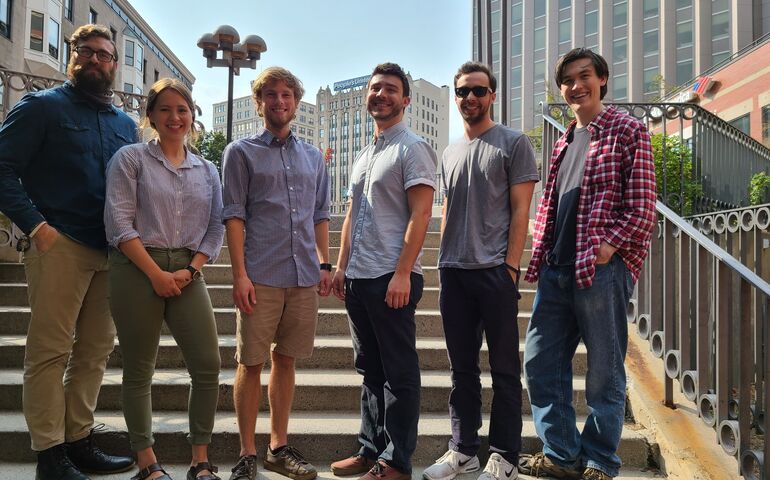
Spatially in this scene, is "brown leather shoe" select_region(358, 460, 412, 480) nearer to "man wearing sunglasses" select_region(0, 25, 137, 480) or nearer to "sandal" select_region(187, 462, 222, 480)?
"sandal" select_region(187, 462, 222, 480)

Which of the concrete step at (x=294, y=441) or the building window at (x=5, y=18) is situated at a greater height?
the building window at (x=5, y=18)

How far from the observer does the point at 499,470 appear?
269 cm

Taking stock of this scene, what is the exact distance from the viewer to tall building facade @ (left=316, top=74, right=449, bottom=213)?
12206cm

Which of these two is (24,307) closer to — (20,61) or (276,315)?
(276,315)

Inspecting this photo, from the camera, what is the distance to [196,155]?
9.60 feet

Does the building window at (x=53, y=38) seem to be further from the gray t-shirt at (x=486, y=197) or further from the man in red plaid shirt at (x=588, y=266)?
the man in red plaid shirt at (x=588, y=266)

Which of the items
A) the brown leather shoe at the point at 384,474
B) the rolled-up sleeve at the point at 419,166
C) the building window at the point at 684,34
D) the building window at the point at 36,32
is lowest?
the brown leather shoe at the point at 384,474

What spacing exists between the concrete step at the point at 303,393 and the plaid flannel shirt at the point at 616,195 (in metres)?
1.34

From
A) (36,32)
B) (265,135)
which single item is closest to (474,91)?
(265,135)

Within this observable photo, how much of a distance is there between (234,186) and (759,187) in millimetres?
9313

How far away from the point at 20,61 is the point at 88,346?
23.9 m

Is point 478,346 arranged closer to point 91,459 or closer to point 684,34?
point 91,459

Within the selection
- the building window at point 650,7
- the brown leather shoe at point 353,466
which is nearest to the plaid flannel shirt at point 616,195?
the brown leather shoe at point 353,466

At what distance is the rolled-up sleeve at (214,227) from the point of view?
275 centimetres
